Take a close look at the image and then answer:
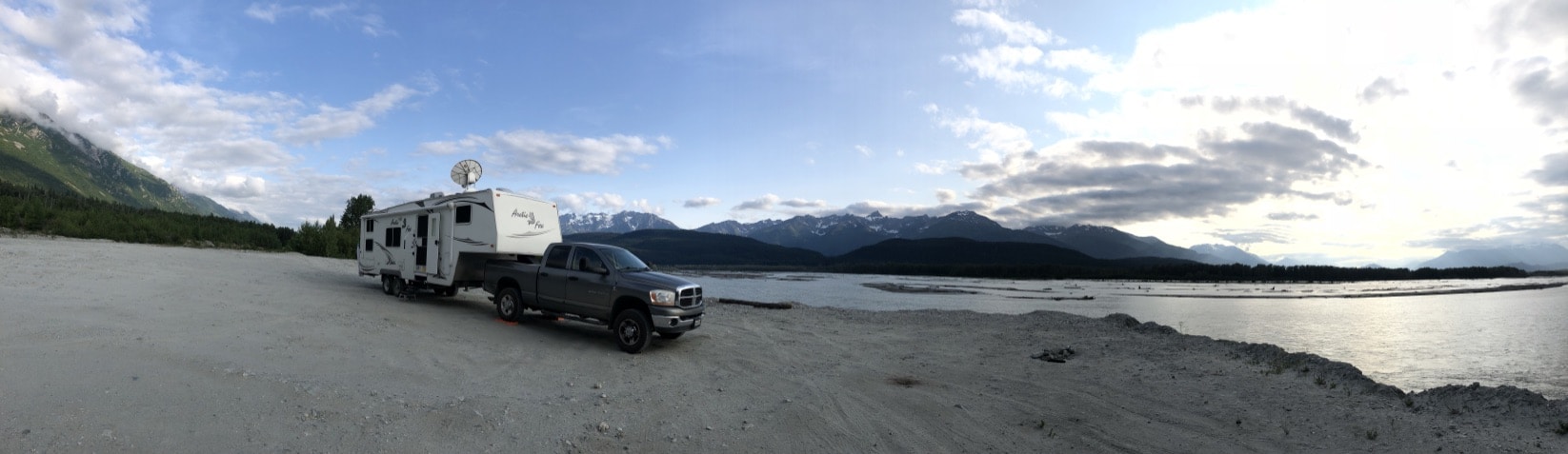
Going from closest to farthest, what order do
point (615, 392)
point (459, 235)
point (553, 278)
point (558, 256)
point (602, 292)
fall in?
point (615, 392) → point (602, 292) → point (553, 278) → point (558, 256) → point (459, 235)

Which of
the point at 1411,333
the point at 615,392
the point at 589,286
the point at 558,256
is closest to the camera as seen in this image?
the point at 615,392

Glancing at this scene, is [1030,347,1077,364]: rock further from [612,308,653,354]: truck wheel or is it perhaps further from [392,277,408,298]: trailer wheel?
[392,277,408,298]: trailer wheel

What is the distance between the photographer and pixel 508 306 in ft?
46.2

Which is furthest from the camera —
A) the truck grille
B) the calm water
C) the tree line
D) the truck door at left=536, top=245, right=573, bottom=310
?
the tree line

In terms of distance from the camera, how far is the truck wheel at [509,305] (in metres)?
13.9

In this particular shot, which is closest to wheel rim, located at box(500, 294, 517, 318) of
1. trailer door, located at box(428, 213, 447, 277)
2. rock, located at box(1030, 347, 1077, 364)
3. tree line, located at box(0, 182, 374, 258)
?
trailer door, located at box(428, 213, 447, 277)

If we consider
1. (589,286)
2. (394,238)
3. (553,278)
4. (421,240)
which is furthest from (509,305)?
(394,238)

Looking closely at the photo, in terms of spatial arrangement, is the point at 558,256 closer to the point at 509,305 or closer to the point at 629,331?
the point at 509,305

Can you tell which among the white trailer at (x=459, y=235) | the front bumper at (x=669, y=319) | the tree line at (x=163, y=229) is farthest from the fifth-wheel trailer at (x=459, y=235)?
the tree line at (x=163, y=229)

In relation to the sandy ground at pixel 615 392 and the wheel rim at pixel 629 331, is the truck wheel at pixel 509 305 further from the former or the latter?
the wheel rim at pixel 629 331

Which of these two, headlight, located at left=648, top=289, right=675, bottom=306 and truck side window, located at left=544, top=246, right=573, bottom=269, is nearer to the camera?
headlight, located at left=648, top=289, right=675, bottom=306

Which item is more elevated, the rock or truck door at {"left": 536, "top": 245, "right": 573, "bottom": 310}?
truck door at {"left": 536, "top": 245, "right": 573, "bottom": 310}

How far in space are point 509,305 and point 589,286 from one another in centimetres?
286

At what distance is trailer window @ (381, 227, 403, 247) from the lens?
17.3 metres
